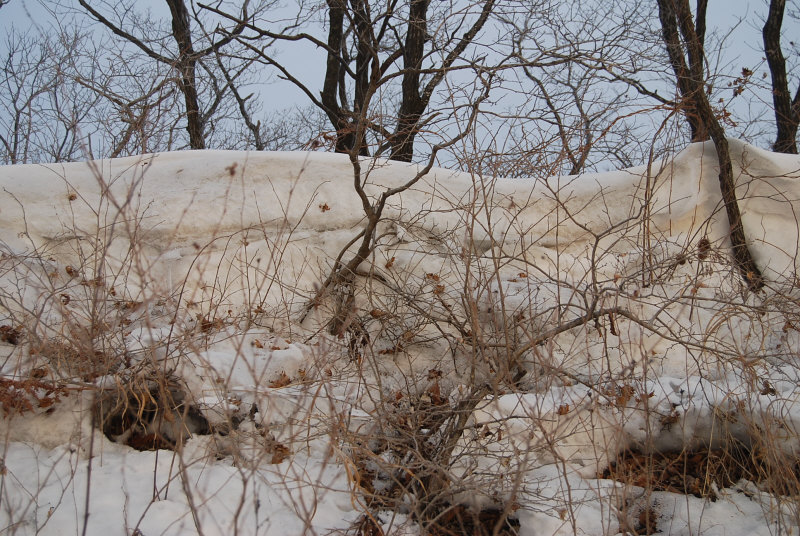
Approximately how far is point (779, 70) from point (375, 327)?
6.22 m

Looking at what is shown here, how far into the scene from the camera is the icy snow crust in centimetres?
237

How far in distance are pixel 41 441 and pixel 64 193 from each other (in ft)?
6.27

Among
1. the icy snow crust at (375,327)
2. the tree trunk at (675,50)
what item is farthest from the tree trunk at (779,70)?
the icy snow crust at (375,327)

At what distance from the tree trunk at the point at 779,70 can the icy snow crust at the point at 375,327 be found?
3301 mm

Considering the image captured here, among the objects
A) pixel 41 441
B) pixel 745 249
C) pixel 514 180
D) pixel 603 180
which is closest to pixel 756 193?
pixel 745 249

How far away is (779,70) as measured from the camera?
23.4 ft

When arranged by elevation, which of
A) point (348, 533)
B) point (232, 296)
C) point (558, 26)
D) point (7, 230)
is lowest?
point (348, 533)

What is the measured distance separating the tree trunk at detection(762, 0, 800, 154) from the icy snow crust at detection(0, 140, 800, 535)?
3301 mm

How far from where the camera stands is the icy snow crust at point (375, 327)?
93.1 inches

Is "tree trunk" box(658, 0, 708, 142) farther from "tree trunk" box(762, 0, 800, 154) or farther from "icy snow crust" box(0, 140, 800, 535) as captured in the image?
"tree trunk" box(762, 0, 800, 154)

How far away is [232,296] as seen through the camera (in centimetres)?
388

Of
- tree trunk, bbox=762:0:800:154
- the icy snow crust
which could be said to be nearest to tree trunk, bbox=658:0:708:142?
the icy snow crust

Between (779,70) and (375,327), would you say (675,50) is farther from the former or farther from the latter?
(779,70)

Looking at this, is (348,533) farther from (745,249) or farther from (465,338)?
(745,249)
